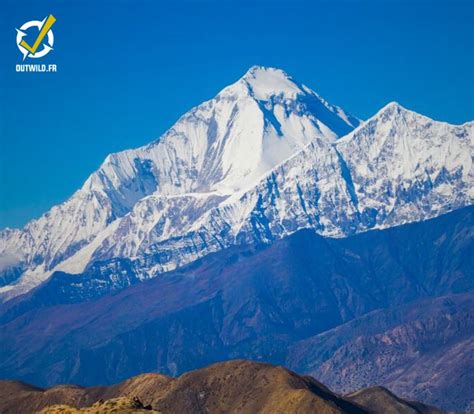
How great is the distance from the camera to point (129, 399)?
587 ft

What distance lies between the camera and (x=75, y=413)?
169 metres

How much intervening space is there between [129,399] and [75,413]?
11.5 metres
